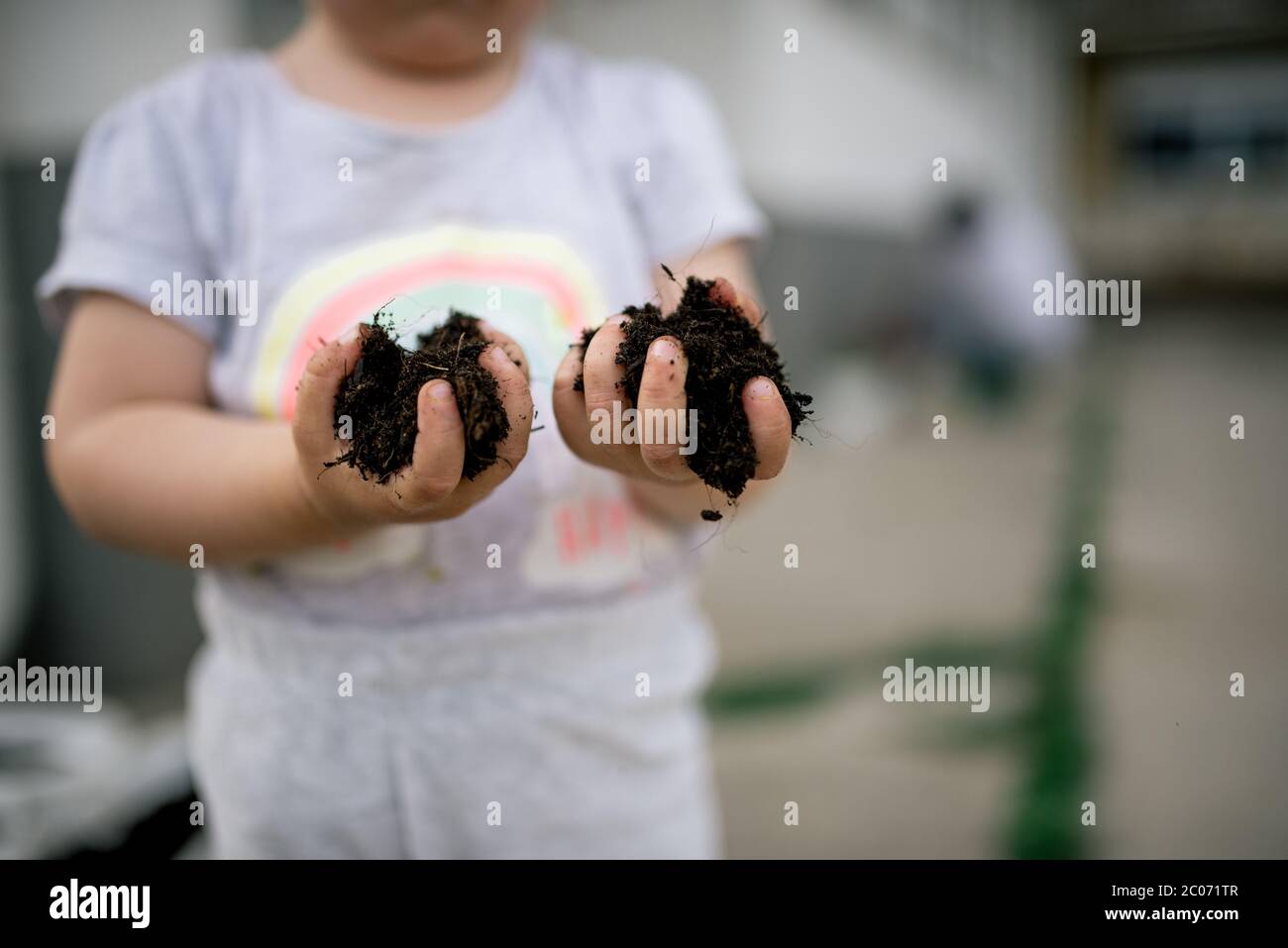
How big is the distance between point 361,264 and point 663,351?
36 centimetres

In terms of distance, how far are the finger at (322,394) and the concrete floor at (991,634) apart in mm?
340

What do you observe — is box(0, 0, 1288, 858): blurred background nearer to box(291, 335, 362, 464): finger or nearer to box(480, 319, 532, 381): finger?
box(480, 319, 532, 381): finger

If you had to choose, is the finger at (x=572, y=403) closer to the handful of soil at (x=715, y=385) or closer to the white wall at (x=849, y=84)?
the handful of soil at (x=715, y=385)

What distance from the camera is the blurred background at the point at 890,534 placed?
2.02m

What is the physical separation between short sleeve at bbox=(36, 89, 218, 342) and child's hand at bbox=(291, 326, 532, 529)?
26 cm

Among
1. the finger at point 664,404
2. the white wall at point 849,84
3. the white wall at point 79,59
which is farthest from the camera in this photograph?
the white wall at point 849,84

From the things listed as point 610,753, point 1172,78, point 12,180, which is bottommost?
point 610,753

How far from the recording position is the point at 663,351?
1.92 ft

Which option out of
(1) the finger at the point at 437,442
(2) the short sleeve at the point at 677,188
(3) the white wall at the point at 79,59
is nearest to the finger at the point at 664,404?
(1) the finger at the point at 437,442

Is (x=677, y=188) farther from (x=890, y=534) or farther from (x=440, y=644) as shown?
(x=890, y=534)

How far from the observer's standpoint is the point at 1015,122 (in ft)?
36.4
